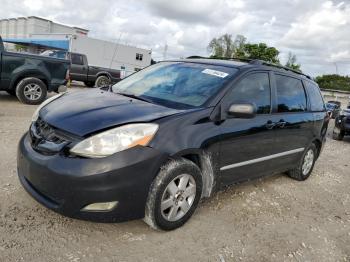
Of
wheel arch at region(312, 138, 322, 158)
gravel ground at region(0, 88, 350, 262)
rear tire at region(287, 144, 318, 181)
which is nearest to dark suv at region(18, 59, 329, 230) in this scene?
gravel ground at region(0, 88, 350, 262)

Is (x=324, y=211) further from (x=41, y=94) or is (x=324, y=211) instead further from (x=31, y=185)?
(x=41, y=94)

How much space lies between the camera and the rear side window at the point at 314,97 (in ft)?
18.6

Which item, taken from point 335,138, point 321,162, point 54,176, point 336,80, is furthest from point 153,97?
point 336,80

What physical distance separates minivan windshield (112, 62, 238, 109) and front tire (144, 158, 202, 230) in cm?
67

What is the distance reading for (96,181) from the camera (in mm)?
2830

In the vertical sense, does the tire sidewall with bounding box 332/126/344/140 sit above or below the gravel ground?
above

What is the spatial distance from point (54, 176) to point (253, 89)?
247cm

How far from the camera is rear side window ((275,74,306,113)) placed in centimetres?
472

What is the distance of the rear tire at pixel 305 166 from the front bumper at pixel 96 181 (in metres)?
3.31

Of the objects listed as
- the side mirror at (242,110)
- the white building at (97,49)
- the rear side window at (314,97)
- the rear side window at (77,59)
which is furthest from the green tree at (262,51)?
the side mirror at (242,110)

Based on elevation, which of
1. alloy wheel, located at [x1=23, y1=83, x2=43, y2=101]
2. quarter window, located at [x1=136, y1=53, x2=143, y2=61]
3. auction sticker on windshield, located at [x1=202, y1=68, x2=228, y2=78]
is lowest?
alloy wheel, located at [x1=23, y1=83, x2=43, y2=101]

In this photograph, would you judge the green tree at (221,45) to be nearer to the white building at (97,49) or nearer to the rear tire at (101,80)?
the white building at (97,49)

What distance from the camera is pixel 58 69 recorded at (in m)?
10.1

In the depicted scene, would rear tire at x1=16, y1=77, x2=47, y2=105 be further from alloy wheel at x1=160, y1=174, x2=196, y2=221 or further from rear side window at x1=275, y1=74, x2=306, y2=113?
alloy wheel at x1=160, y1=174, x2=196, y2=221
